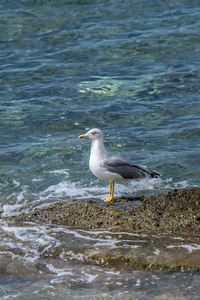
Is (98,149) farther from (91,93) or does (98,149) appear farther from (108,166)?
(91,93)

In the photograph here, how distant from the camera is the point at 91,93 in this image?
13.5 m

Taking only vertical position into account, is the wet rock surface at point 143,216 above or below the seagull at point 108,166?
below

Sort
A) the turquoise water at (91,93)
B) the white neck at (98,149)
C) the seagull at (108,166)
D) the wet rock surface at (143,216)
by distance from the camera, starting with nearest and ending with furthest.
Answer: the wet rock surface at (143,216) → the seagull at (108,166) → the white neck at (98,149) → the turquoise water at (91,93)

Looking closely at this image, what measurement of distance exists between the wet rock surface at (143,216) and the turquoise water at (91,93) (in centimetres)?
78

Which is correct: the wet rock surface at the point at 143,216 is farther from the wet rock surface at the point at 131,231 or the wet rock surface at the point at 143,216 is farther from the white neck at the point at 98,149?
the white neck at the point at 98,149

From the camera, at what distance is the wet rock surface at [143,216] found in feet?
21.5

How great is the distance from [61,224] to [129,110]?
5.96m

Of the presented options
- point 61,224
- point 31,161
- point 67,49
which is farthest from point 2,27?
point 61,224

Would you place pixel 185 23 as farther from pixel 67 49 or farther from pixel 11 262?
pixel 11 262

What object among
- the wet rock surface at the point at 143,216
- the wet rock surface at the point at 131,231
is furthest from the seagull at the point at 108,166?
the wet rock surface at the point at 143,216

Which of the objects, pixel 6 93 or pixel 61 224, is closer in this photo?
pixel 61 224

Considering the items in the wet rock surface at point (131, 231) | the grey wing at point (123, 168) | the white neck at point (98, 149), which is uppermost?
the white neck at point (98, 149)

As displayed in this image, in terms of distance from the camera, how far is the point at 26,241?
21.8 feet

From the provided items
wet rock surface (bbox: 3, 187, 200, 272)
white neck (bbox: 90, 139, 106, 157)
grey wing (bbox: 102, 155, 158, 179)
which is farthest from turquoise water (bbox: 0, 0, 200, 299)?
white neck (bbox: 90, 139, 106, 157)
